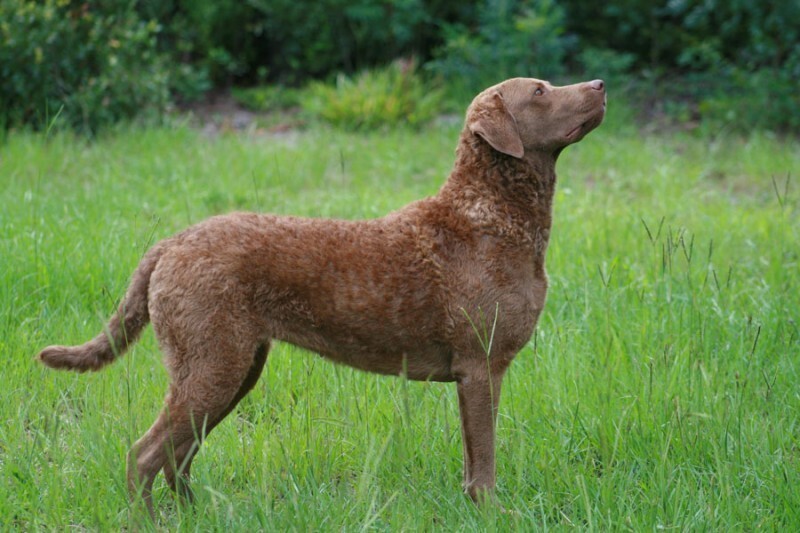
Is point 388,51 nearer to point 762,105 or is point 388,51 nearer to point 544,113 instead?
point 762,105

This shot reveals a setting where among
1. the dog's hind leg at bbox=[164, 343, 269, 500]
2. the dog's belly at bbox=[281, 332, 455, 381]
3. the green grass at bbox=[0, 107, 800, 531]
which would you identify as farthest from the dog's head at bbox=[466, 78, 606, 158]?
the dog's hind leg at bbox=[164, 343, 269, 500]

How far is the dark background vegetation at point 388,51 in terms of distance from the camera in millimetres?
8648

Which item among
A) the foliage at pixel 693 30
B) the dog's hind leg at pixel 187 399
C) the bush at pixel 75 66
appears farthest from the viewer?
the foliage at pixel 693 30

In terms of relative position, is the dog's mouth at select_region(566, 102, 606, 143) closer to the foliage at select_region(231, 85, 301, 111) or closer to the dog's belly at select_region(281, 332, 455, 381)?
the dog's belly at select_region(281, 332, 455, 381)

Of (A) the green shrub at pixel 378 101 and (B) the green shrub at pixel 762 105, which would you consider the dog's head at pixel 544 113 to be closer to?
(A) the green shrub at pixel 378 101

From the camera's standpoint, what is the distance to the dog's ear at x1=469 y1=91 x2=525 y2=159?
3.63 metres

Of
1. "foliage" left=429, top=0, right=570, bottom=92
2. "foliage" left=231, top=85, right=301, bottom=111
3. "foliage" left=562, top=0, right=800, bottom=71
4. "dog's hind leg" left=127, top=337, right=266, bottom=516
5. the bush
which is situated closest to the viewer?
"dog's hind leg" left=127, top=337, right=266, bottom=516

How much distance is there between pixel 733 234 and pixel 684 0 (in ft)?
15.9

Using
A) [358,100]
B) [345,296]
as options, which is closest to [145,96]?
[358,100]

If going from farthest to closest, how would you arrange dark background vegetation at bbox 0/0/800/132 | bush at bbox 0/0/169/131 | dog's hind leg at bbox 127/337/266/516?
dark background vegetation at bbox 0/0/800/132 → bush at bbox 0/0/169/131 → dog's hind leg at bbox 127/337/266/516

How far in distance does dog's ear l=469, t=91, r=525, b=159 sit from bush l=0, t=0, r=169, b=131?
5390 millimetres

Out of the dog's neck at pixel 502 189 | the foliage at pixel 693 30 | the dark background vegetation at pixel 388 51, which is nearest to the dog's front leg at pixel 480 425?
the dog's neck at pixel 502 189

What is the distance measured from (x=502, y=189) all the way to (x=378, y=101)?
6.00m

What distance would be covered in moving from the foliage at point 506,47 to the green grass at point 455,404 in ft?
11.9
